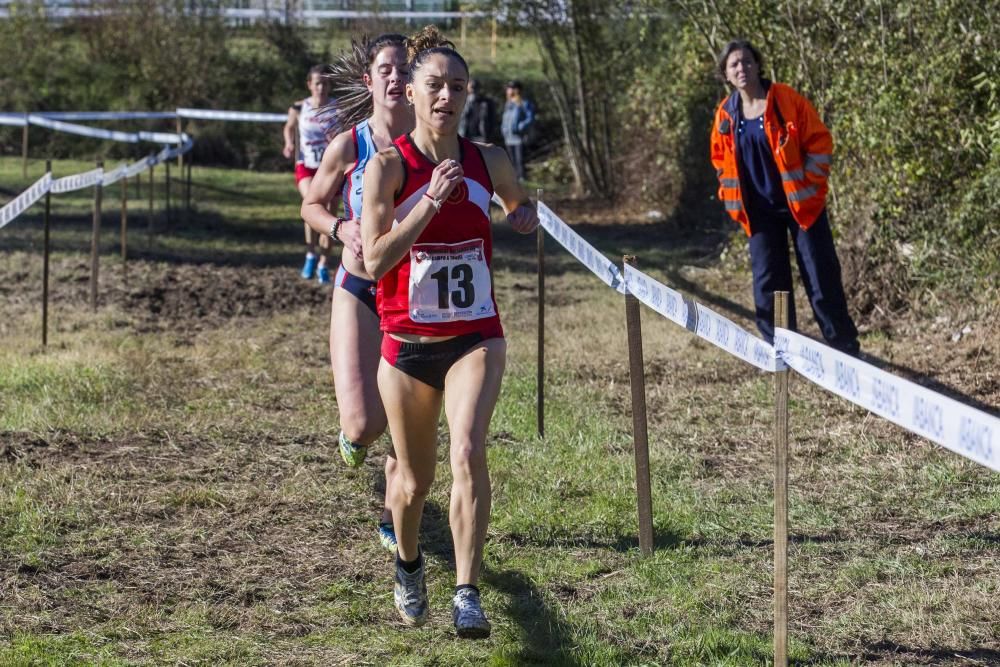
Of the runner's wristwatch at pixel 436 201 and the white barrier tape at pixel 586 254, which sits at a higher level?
the runner's wristwatch at pixel 436 201

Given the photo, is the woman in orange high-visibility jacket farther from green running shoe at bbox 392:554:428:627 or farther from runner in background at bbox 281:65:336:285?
runner in background at bbox 281:65:336:285

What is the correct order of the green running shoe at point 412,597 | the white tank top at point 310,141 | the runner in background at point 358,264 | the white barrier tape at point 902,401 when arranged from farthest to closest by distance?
the white tank top at point 310,141 < the runner in background at point 358,264 < the green running shoe at point 412,597 < the white barrier tape at point 902,401

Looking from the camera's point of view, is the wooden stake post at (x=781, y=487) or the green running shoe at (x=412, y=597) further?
the green running shoe at (x=412, y=597)

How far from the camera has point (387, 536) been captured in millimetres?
5941

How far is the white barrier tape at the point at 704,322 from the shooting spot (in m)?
4.41

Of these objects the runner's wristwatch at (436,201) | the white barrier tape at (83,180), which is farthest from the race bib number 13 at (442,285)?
the white barrier tape at (83,180)

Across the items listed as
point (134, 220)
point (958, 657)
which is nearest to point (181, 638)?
point (958, 657)

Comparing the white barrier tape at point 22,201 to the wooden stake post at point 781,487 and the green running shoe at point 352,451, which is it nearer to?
the green running shoe at point 352,451

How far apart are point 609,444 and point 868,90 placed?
4.43m

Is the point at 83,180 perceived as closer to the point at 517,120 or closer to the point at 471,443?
the point at 471,443

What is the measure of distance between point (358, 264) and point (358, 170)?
0.41 metres

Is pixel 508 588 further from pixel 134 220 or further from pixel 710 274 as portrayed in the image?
pixel 134 220

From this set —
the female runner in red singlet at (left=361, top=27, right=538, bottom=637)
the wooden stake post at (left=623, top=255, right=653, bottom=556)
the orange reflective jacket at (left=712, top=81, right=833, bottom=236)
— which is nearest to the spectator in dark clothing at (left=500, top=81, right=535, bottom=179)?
the orange reflective jacket at (left=712, top=81, right=833, bottom=236)

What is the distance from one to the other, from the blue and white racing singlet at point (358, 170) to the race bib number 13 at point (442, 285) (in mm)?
1094
